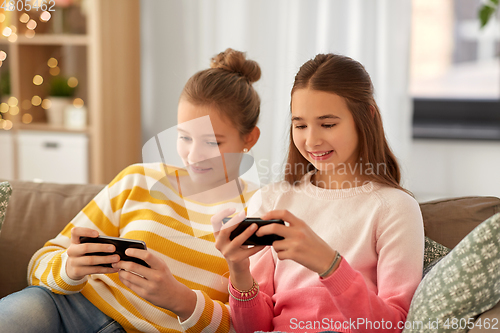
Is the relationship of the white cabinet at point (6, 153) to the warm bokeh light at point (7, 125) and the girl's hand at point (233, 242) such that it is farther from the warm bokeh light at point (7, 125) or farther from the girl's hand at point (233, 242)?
the girl's hand at point (233, 242)

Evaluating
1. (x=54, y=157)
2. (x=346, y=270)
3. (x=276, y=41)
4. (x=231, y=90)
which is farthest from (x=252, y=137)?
(x=54, y=157)

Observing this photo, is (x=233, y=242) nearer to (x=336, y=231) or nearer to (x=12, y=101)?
(x=336, y=231)

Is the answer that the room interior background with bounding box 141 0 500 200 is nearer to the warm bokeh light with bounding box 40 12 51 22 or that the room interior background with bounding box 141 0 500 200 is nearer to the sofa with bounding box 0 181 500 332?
the warm bokeh light with bounding box 40 12 51 22

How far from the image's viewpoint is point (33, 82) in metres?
2.78

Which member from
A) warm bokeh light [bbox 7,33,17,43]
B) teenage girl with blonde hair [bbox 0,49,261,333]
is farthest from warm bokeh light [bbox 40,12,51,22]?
teenage girl with blonde hair [bbox 0,49,261,333]

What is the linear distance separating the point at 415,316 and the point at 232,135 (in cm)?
54

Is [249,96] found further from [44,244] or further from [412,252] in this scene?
[44,244]

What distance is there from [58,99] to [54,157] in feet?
1.09

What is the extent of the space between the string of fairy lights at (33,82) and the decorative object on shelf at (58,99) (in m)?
0.03

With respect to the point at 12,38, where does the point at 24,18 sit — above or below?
above

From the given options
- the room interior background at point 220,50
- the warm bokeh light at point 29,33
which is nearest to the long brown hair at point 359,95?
the room interior background at point 220,50

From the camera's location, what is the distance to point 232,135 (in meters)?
1.11

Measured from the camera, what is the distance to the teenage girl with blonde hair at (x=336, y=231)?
0.84 meters

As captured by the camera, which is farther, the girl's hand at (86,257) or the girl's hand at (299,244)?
the girl's hand at (86,257)
